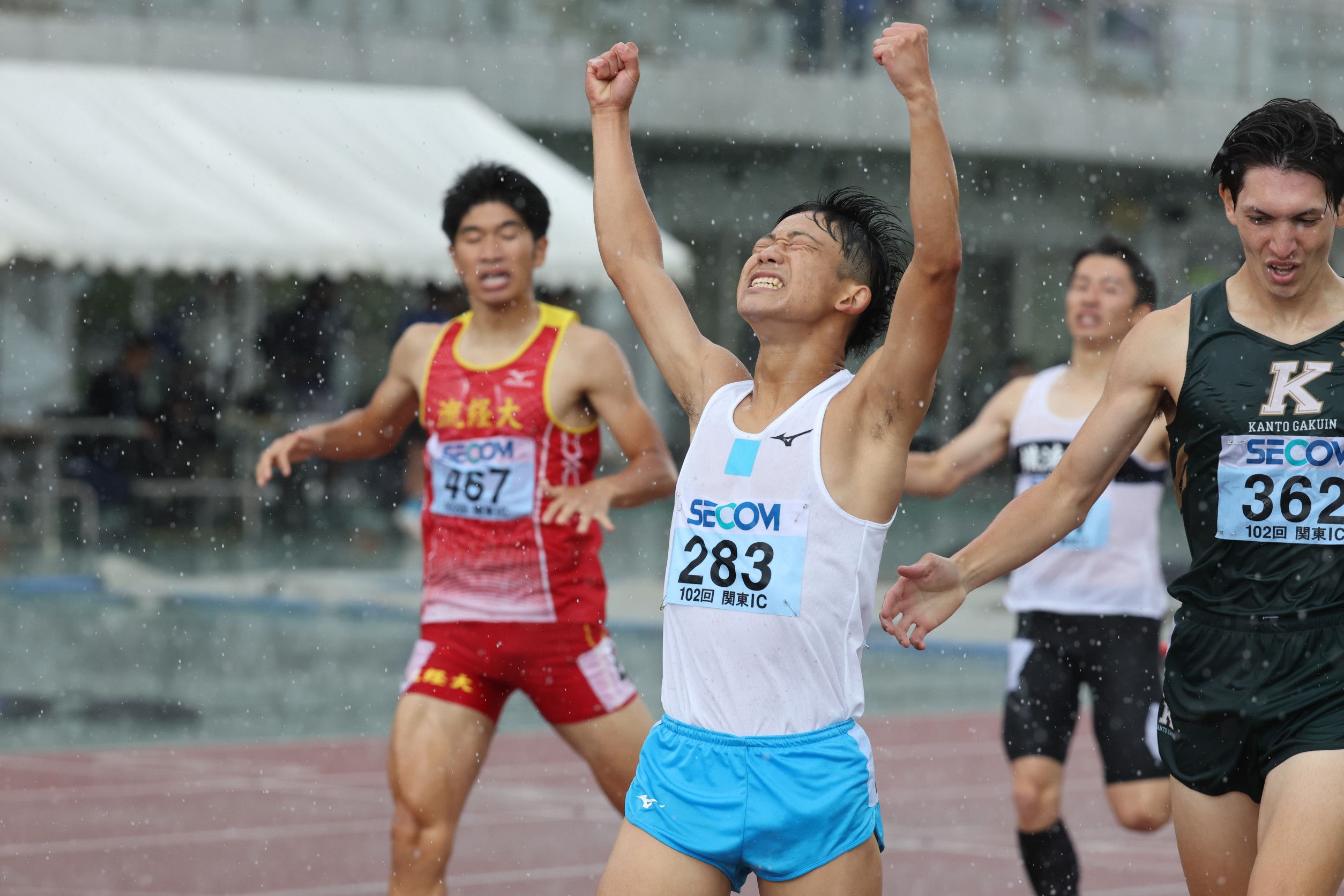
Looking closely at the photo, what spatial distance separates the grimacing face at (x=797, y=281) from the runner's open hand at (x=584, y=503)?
3.77 ft

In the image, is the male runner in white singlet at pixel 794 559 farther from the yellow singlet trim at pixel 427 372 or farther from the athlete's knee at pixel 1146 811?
the athlete's knee at pixel 1146 811

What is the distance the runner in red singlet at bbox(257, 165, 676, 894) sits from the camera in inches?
206

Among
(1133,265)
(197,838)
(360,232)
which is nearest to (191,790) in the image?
(197,838)

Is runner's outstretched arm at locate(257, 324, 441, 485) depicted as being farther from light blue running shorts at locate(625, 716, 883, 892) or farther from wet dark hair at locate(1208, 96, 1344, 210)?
wet dark hair at locate(1208, 96, 1344, 210)

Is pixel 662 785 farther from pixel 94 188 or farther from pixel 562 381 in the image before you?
pixel 94 188

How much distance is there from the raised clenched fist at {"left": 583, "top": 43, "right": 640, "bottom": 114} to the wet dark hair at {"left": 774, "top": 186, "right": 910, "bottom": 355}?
0.54 meters

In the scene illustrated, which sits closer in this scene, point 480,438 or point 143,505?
point 480,438

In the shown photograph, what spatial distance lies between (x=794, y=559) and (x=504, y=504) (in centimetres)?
186

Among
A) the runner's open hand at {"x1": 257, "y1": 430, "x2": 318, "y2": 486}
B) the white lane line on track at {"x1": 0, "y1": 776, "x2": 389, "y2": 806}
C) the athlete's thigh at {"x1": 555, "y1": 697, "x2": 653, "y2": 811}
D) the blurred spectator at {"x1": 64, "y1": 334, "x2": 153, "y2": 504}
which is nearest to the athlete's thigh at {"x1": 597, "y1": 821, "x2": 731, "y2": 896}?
the athlete's thigh at {"x1": 555, "y1": 697, "x2": 653, "y2": 811}

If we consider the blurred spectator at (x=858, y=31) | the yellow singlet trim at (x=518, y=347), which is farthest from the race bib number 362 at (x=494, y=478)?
the blurred spectator at (x=858, y=31)

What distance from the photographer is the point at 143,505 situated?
63.2 feet

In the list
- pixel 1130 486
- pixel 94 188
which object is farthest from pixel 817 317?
pixel 94 188

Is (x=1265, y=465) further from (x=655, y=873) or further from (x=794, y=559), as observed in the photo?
(x=655, y=873)

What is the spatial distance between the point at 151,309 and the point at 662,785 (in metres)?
20.8
